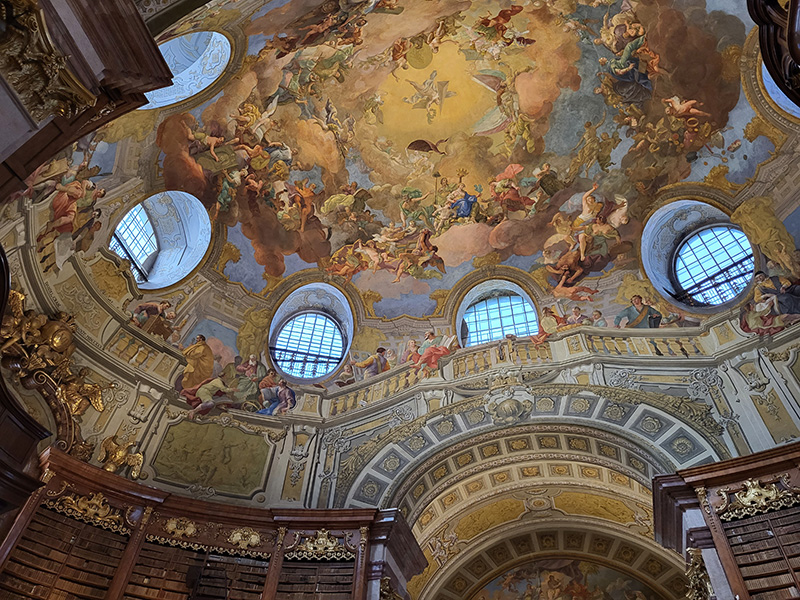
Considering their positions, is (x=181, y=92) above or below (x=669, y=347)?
above

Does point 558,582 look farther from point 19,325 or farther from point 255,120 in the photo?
point 255,120

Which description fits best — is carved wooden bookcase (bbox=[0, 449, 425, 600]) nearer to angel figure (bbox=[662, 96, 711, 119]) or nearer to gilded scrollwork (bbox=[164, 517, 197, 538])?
gilded scrollwork (bbox=[164, 517, 197, 538])

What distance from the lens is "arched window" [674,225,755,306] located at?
1488cm

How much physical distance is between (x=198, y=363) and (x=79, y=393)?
306 centimetres

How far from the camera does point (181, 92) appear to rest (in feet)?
47.5

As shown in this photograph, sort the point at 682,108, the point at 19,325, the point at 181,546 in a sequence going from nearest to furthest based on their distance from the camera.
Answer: the point at 19,325, the point at 181,546, the point at 682,108

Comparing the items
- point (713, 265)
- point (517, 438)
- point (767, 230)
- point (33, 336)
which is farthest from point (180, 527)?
point (767, 230)

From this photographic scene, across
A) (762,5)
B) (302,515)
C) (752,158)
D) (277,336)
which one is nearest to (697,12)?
(752,158)

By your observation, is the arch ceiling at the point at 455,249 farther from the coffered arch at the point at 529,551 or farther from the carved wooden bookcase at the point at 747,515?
the carved wooden bookcase at the point at 747,515

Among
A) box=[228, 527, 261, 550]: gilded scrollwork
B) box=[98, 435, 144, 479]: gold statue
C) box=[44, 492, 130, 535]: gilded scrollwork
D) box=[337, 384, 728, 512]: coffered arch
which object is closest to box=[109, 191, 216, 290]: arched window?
box=[98, 435, 144, 479]: gold statue

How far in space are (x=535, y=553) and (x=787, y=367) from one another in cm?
969

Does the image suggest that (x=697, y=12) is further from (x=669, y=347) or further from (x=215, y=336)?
(x=215, y=336)

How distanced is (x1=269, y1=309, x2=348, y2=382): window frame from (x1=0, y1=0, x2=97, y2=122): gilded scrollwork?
10917 millimetres

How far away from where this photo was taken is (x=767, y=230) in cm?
1381
